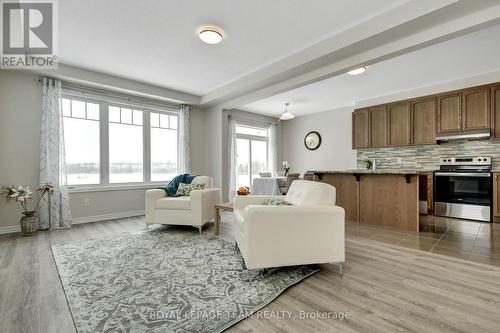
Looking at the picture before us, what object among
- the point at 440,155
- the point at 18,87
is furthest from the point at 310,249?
the point at 18,87

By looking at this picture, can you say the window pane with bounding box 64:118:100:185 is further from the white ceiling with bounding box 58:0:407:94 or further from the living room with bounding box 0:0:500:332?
the white ceiling with bounding box 58:0:407:94

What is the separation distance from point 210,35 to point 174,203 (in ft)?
7.70

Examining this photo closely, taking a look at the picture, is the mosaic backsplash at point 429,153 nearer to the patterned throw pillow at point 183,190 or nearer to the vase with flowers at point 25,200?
the patterned throw pillow at point 183,190

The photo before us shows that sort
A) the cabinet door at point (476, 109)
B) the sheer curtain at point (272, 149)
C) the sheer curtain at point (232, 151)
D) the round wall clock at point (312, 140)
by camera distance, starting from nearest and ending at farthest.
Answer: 1. the cabinet door at point (476, 109)
2. the sheer curtain at point (232, 151)
3. the round wall clock at point (312, 140)
4. the sheer curtain at point (272, 149)

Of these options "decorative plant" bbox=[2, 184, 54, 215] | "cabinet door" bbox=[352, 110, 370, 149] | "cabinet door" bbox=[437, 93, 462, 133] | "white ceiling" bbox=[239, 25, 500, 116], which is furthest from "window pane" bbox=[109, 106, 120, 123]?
"cabinet door" bbox=[437, 93, 462, 133]

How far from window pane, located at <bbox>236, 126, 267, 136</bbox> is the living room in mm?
567

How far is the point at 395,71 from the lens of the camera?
399 cm

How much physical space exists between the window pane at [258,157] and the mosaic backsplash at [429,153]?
2.76 meters

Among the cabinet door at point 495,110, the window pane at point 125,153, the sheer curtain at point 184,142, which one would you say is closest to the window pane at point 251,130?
the sheer curtain at point 184,142

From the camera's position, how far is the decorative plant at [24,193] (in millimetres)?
3352

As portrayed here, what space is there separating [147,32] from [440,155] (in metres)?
5.64

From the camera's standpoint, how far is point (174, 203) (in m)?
3.59

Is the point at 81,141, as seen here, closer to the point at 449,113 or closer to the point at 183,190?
the point at 183,190

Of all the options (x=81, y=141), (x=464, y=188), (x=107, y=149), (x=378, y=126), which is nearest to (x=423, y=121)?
(x=378, y=126)
